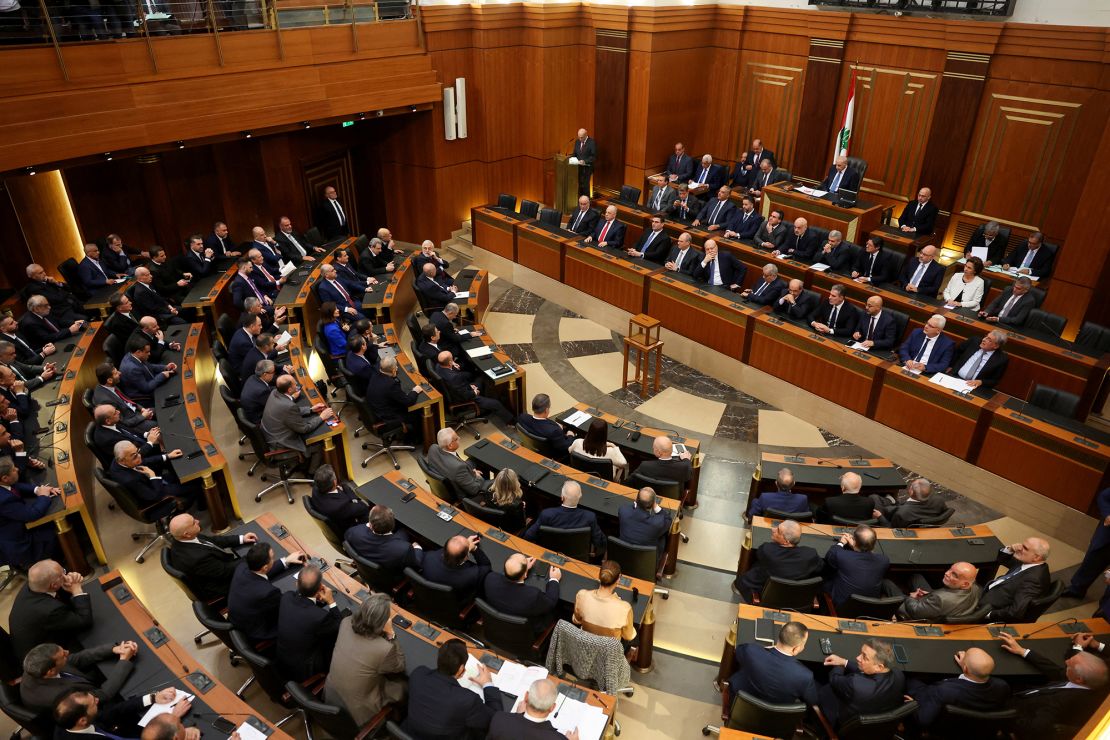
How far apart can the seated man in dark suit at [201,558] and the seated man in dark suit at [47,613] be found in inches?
26.0

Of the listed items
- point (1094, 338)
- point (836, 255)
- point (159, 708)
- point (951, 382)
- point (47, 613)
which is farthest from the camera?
point (836, 255)

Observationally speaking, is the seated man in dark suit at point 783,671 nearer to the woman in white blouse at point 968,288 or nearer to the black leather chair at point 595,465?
the black leather chair at point 595,465

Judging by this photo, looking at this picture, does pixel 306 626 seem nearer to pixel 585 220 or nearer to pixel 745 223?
pixel 585 220

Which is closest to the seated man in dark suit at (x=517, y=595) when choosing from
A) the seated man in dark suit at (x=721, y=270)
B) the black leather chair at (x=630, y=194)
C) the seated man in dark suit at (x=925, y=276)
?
the seated man in dark suit at (x=721, y=270)

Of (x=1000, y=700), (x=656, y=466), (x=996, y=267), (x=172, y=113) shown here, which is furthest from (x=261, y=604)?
(x=996, y=267)

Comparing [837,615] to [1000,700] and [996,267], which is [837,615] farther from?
[996,267]

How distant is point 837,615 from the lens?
570 cm

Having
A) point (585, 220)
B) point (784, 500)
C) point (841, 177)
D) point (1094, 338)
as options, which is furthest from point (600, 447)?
point (841, 177)

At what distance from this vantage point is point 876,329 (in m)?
8.89

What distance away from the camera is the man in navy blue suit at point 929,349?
27.1ft

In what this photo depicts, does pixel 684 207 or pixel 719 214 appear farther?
pixel 684 207

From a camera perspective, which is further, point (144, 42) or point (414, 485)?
point (144, 42)

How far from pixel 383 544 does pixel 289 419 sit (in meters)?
2.33

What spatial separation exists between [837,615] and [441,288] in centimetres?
687
